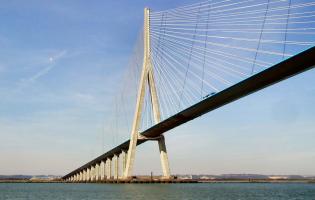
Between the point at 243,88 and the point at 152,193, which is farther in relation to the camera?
the point at 152,193

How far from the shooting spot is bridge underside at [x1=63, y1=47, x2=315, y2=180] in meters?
22.3

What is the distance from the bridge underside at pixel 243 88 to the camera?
2230 cm

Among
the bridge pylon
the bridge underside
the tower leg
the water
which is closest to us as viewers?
the bridge underside

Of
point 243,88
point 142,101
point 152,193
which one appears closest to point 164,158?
point 142,101

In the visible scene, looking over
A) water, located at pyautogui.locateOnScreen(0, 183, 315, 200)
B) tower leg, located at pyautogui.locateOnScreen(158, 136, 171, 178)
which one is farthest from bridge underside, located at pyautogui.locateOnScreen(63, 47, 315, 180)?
water, located at pyautogui.locateOnScreen(0, 183, 315, 200)

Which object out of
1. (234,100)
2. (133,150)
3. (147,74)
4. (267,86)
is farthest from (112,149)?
(267,86)

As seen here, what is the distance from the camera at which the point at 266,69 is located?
78.2ft

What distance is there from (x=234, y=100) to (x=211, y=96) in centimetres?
183

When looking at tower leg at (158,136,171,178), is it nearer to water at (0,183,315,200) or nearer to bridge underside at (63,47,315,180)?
bridge underside at (63,47,315,180)

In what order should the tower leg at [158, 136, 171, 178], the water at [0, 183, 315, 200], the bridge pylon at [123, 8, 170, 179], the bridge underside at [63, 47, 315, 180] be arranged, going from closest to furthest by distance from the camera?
the bridge underside at [63, 47, 315, 180] < the water at [0, 183, 315, 200] < the bridge pylon at [123, 8, 170, 179] < the tower leg at [158, 136, 171, 178]

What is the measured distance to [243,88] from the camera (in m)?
27.9

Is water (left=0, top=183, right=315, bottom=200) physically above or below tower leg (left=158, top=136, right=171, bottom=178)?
below

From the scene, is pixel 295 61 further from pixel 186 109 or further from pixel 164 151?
pixel 164 151

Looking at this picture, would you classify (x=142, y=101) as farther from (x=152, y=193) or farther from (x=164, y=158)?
(x=152, y=193)
